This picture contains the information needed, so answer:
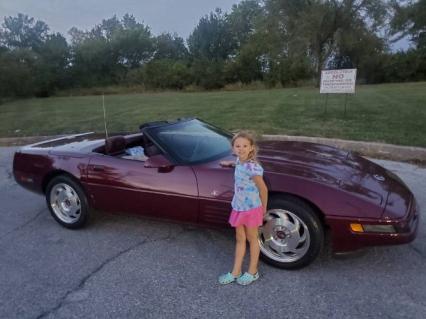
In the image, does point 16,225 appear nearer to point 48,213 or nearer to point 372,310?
point 48,213

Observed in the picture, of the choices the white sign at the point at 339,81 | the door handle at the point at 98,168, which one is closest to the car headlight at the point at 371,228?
the door handle at the point at 98,168

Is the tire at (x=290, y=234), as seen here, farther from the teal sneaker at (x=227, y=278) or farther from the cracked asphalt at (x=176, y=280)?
the teal sneaker at (x=227, y=278)

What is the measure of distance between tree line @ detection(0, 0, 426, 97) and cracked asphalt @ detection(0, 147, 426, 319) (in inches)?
1167

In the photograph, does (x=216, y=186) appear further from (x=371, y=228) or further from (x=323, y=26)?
(x=323, y=26)

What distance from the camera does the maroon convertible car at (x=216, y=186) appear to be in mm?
2729

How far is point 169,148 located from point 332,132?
5.52 m

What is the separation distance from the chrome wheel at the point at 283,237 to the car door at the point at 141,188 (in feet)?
2.10

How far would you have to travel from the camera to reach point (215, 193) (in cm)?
309

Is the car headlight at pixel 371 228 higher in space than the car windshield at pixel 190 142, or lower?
lower

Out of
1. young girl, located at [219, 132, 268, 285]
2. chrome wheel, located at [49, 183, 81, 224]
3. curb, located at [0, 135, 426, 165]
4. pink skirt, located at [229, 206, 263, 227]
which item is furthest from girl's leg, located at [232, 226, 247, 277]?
curb, located at [0, 135, 426, 165]

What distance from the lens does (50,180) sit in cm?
406

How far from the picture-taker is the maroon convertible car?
2.73 metres

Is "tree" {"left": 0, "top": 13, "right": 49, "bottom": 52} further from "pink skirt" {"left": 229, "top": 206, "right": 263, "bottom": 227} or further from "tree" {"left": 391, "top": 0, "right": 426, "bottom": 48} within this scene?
"pink skirt" {"left": 229, "top": 206, "right": 263, "bottom": 227}

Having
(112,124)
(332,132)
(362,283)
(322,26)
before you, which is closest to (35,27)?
(322,26)
